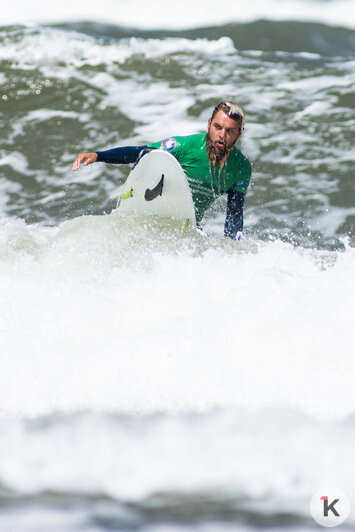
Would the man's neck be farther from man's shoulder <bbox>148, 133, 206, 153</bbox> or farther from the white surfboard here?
the white surfboard

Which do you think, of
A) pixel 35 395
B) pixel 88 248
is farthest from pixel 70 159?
pixel 35 395

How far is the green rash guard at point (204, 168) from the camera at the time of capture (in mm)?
4648

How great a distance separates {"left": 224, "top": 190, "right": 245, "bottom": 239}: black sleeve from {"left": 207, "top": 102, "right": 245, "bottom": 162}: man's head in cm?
32

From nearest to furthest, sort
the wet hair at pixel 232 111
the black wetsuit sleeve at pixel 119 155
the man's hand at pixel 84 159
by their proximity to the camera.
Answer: the wet hair at pixel 232 111
the man's hand at pixel 84 159
the black wetsuit sleeve at pixel 119 155

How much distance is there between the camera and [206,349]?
351 centimetres

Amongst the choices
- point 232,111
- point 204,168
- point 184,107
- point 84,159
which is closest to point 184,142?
point 204,168

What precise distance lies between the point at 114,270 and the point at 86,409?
4.26ft

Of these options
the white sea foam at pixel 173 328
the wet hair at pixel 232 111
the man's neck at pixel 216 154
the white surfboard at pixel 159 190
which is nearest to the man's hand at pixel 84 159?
the white surfboard at pixel 159 190

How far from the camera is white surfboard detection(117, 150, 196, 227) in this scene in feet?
15.3

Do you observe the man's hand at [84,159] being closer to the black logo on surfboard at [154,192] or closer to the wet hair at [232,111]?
the black logo on surfboard at [154,192]

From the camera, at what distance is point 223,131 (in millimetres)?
4406

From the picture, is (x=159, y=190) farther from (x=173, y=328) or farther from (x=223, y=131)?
(x=173, y=328)

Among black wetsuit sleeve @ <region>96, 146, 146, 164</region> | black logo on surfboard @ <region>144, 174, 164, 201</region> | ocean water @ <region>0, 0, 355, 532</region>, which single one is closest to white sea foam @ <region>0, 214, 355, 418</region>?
ocean water @ <region>0, 0, 355, 532</region>

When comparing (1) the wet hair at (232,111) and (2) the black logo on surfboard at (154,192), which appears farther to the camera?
(2) the black logo on surfboard at (154,192)
